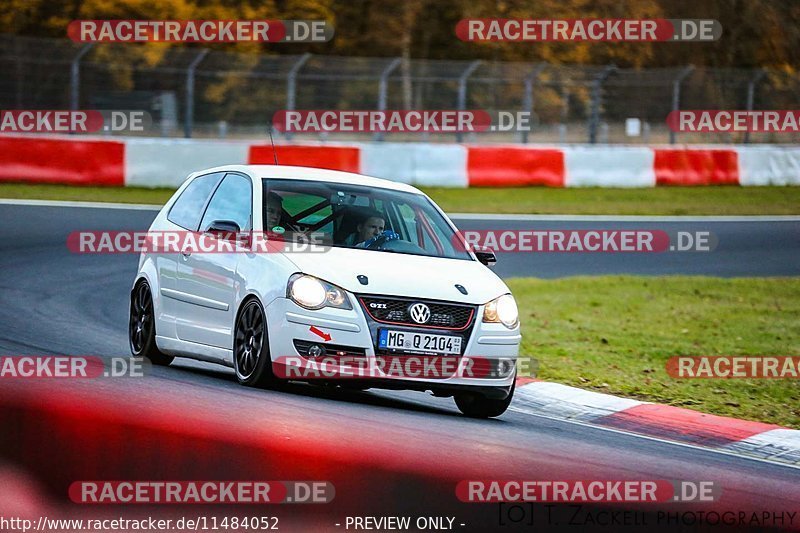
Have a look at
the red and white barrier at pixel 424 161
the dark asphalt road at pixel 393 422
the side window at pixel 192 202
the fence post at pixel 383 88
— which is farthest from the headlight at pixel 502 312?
the fence post at pixel 383 88

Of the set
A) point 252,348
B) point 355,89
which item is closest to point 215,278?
point 252,348

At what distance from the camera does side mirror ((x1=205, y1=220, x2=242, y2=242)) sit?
9172 mm

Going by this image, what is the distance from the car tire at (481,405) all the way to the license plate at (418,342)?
23.5 inches

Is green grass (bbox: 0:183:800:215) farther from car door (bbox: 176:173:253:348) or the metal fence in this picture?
car door (bbox: 176:173:253:348)

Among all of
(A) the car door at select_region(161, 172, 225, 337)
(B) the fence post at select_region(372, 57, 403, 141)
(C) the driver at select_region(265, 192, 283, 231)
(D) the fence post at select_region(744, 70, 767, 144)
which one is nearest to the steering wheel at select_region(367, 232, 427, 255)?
(C) the driver at select_region(265, 192, 283, 231)

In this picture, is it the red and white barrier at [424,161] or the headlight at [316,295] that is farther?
the red and white barrier at [424,161]

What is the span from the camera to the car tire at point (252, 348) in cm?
870

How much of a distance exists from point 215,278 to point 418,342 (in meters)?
1.61

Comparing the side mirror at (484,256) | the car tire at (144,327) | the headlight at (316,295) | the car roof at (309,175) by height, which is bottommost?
the car tire at (144,327)

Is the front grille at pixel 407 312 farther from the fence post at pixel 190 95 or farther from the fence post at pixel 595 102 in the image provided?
the fence post at pixel 595 102

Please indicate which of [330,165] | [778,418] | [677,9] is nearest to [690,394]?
[778,418]

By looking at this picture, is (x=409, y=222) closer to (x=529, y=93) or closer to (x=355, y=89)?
(x=529, y=93)

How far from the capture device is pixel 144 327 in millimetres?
10461

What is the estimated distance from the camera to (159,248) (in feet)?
34.1
